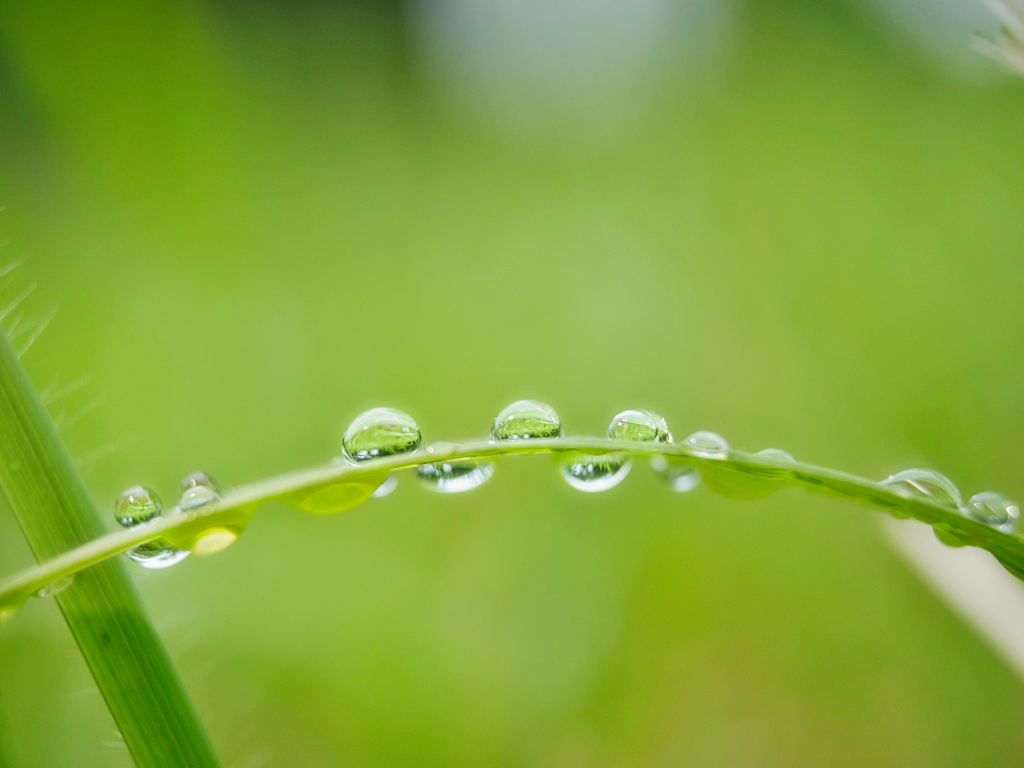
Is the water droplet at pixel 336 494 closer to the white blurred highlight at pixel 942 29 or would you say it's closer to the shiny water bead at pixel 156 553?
the shiny water bead at pixel 156 553

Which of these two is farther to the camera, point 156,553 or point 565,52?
point 565,52

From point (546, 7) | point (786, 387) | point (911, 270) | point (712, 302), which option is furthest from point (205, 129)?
point (911, 270)

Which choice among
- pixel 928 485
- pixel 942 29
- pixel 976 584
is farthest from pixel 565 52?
pixel 928 485

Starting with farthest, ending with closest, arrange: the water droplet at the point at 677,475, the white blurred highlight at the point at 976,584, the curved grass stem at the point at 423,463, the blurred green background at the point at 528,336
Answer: the blurred green background at the point at 528,336 → the white blurred highlight at the point at 976,584 → the water droplet at the point at 677,475 → the curved grass stem at the point at 423,463

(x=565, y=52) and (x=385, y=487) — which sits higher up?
(x=565, y=52)

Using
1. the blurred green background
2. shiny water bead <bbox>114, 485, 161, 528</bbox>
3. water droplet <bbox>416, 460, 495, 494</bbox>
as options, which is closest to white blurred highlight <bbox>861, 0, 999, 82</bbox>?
the blurred green background

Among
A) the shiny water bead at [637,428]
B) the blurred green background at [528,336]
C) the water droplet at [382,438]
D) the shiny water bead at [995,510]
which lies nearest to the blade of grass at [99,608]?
the water droplet at [382,438]

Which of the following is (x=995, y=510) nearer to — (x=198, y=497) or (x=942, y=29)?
(x=198, y=497)

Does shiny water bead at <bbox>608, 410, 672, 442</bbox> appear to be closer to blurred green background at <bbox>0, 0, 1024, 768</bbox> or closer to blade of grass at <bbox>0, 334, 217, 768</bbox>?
blade of grass at <bbox>0, 334, 217, 768</bbox>
